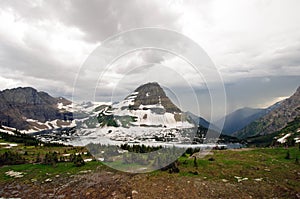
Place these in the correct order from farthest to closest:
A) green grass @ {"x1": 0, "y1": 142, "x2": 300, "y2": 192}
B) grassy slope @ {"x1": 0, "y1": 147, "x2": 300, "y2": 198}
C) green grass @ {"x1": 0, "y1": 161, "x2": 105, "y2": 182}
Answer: green grass @ {"x1": 0, "y1": 161, "x2": 105, "y2": 182} → green grass @ {"x1": 0, "y1": 142, "x2": 300, "y2": 192} → grassy slope @ {"x1": 0, "y1": 147, "x2": 300, "y2": 198}

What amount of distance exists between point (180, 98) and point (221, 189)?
30.7 ft

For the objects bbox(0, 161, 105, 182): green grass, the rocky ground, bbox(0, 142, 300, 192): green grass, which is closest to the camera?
the rocky ground

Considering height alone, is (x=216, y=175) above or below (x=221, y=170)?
below

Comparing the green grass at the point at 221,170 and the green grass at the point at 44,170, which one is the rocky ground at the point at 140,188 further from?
the green grass at the point at 44,170

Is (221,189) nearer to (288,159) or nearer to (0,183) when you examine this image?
(288,159)

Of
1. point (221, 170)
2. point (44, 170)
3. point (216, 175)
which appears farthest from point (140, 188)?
point (44, 170)

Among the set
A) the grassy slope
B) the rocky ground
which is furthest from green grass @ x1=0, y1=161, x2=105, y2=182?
the rocky ground

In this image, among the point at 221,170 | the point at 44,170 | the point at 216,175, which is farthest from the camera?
the point at 44,170

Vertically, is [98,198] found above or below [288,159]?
below

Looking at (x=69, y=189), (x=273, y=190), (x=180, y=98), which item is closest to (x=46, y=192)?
(x=69, y=189)

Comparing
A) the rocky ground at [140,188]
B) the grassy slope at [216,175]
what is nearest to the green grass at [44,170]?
the grassy slope at [216,175]

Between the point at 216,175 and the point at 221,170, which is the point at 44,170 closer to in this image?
the point at 216,175

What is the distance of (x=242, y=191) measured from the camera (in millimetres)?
19047

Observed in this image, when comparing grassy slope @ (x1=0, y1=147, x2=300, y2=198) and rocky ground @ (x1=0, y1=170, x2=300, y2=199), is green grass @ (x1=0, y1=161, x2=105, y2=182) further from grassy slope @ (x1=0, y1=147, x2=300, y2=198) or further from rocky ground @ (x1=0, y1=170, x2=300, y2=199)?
rocky ground @ (x1=0, y1=170, x2=300, y2=199)
